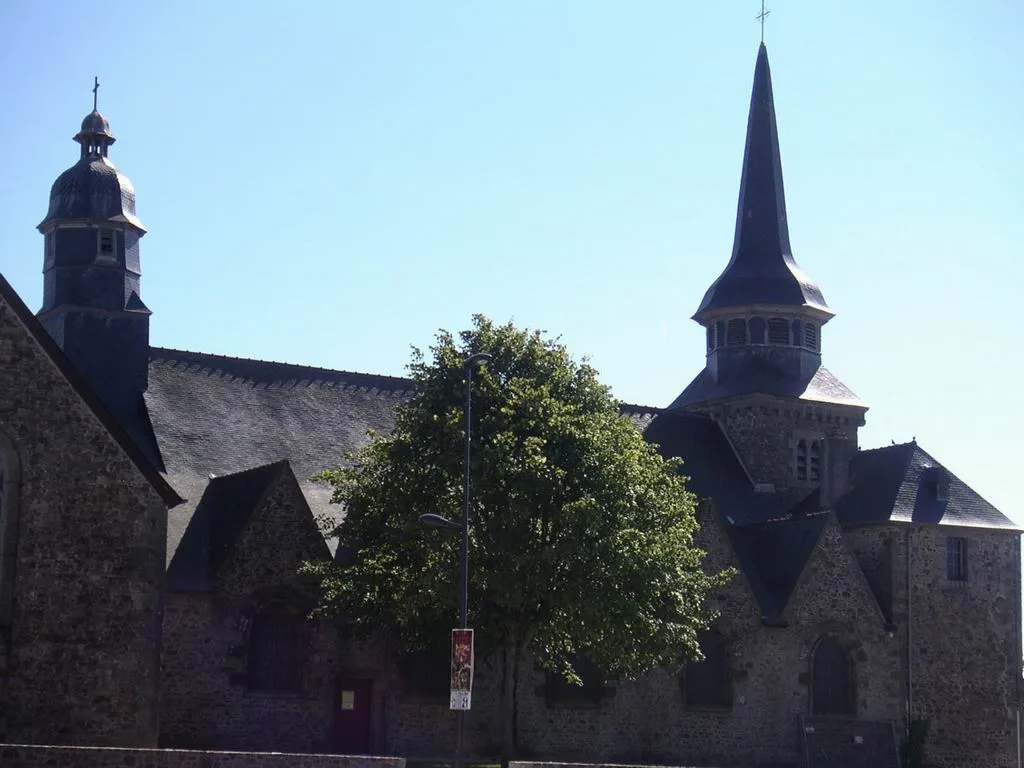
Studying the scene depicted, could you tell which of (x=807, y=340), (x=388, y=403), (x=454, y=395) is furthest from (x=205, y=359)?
(x=807, y=340)

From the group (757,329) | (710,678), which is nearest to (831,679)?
(710,678)

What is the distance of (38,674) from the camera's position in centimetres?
3416

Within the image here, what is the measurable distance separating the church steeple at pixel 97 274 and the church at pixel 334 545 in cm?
6

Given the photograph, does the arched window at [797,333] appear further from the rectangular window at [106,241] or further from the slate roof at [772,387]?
the rectangular window at [106,241]

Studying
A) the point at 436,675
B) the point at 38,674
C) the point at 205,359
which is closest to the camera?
the point at 38,674

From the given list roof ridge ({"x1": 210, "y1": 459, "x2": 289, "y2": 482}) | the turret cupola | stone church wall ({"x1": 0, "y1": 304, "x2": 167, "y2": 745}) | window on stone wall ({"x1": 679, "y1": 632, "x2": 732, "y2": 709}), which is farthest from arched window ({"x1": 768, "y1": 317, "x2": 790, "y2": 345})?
stone church wall ({"x1": 0, "y1": 304, "x2": 167, "y2": 745})

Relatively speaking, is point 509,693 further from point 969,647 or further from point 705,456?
point 969,647

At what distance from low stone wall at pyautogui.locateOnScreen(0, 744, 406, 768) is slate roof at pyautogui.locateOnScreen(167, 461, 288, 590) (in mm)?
11774

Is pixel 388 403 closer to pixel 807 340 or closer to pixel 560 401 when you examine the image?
pixel 560 401

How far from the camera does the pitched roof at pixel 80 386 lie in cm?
3509

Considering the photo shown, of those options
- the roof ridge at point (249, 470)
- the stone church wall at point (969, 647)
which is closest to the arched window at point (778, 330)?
the stone church wall at point (969, 647)

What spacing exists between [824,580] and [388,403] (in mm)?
13970

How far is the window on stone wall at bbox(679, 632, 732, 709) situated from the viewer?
158ft

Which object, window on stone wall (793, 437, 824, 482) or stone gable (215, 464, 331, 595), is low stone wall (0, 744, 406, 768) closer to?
stone gable (215, 464, 331, 595)
